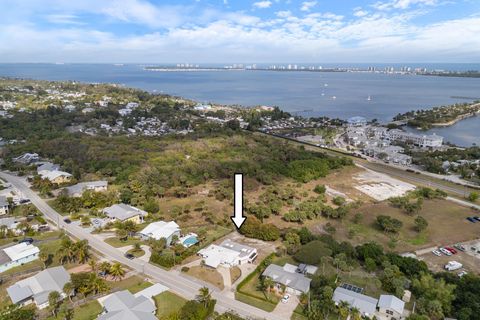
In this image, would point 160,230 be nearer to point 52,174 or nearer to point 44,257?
point 44,257

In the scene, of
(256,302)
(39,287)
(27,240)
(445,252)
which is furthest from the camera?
(27,240)

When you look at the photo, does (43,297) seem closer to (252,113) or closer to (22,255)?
(22,255)

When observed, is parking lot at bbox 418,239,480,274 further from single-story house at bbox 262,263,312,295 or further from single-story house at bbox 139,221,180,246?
single-story house at bbox 139,221,180,246

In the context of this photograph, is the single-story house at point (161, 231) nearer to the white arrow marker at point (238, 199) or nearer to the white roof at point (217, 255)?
the white roof at point (217, 255)

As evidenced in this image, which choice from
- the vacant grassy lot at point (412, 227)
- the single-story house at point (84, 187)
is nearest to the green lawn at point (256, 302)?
the vacant grassy lot at point (412, 227)

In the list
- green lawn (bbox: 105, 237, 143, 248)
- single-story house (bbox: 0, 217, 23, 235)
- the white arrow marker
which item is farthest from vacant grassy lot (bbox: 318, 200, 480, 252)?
single-story house (bbox: 0, 217, 23, 235)

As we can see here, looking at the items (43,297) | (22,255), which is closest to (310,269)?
(43,297)

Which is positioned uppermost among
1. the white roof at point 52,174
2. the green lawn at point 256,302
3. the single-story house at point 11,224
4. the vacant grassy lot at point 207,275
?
the white roof at point 52,174

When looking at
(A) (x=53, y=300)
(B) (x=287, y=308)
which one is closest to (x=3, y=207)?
(A) (x=53, y=300)
